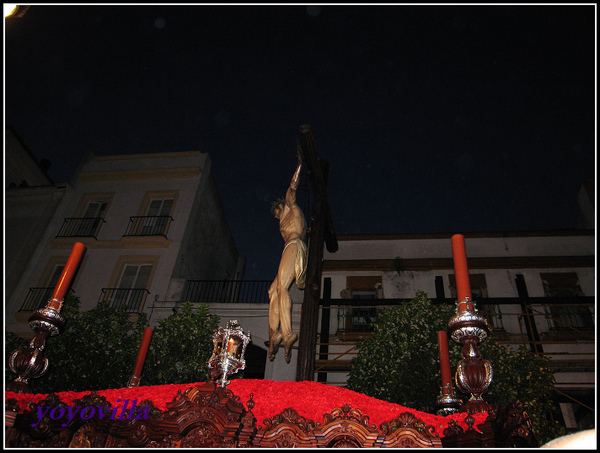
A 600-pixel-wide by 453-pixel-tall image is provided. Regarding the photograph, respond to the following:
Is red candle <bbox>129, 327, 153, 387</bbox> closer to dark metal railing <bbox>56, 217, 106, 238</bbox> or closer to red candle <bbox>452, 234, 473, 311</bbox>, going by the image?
red candle <bbox>452, 234, 473, 311</bbox>

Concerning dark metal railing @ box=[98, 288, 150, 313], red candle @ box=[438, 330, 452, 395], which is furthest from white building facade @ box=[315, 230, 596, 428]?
red candle @ box=[438, 330, 452, 395]

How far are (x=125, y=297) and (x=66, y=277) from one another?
9.63 m

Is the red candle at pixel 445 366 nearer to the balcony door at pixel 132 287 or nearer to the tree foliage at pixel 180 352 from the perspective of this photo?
the tree foliage at pixel 180 352

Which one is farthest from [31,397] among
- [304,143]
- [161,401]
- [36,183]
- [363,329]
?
[36,183]

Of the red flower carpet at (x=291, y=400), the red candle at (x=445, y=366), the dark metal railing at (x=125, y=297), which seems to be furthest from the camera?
the dark metal railing at (x=125, y=297)

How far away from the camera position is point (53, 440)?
2197 mm

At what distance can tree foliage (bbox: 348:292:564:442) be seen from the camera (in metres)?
5.09

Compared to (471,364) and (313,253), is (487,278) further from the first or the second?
(471,364)

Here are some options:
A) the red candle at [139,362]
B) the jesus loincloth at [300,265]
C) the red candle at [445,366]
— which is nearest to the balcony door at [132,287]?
the red candle at [139,362]

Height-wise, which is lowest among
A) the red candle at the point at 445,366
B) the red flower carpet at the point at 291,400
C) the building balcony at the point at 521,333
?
the red flower carpet at the point at 291,400

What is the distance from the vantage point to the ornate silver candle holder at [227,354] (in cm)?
A: 258

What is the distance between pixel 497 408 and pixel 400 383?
346 cm

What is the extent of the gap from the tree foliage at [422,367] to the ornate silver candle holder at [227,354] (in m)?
3.20

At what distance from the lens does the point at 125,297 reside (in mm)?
12070
